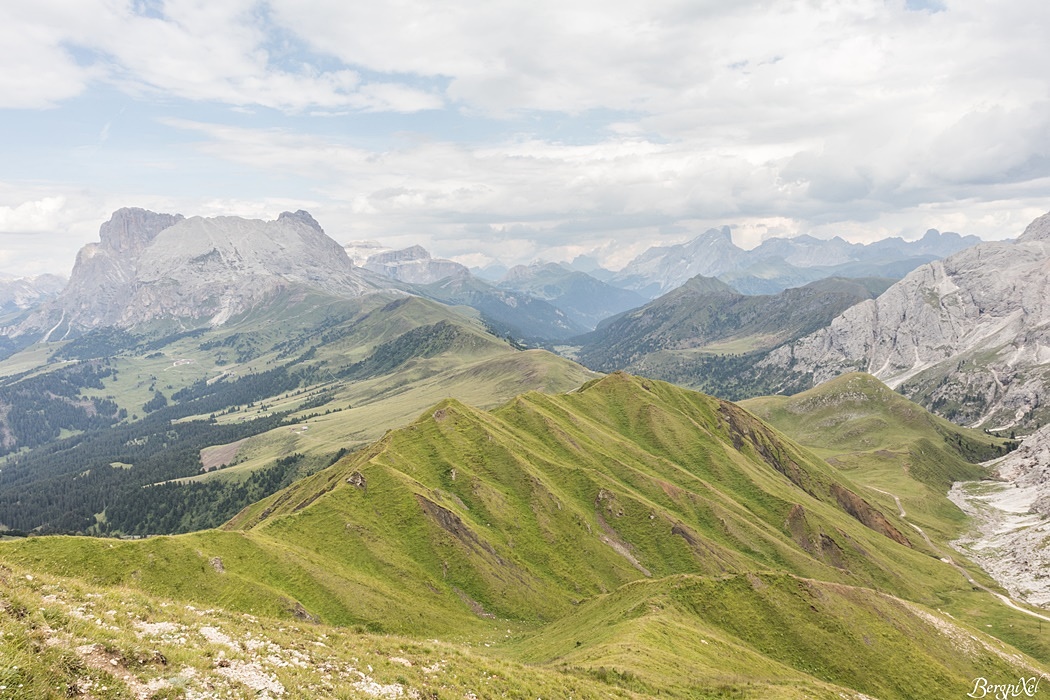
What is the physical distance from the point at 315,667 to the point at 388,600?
215 feet

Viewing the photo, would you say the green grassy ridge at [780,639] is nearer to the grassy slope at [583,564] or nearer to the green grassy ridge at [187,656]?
the grassy slope at [583,564]

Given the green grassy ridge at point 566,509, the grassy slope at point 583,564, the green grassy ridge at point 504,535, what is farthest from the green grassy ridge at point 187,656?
the green grassy ridge at point 566,509

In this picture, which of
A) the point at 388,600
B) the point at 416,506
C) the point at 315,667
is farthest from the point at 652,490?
the point at 315,667

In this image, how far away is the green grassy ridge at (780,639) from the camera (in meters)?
66.4

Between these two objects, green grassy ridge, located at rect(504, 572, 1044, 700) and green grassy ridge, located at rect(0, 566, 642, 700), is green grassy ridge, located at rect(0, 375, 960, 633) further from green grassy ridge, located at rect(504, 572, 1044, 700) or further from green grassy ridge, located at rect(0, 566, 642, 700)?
green grassy ridge, located at rect(0, 566, 642, 700)

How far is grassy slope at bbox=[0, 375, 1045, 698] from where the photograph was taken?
7269cm

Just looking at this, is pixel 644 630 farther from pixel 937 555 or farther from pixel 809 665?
pixel 937 555

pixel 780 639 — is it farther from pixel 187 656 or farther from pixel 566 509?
pixel 187 656

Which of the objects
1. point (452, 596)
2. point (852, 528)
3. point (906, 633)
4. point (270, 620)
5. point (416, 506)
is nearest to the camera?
point (270, 620)

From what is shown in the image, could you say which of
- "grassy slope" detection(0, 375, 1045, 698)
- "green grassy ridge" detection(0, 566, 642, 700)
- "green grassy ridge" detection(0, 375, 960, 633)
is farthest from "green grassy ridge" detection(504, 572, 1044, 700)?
"green grassy ridge" detection(0, 566, 642, 700)

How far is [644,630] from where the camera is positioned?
6875 centimetres

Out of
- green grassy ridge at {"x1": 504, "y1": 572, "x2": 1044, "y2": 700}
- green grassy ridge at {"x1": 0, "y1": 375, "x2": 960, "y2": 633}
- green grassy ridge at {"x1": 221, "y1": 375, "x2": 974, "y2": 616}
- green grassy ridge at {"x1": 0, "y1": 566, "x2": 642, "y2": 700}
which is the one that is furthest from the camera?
green grassy ridge at {"x1": 221, "y1": 375, "x2": 974, "y2": 616}

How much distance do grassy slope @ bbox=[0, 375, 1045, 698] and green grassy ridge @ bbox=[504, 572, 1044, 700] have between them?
309 millimetres

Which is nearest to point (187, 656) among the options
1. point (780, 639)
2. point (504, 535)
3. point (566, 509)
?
point (780, 639)
